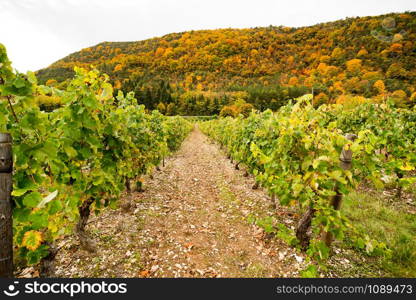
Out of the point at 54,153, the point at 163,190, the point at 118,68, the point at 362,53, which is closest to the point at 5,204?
the point at 54,153

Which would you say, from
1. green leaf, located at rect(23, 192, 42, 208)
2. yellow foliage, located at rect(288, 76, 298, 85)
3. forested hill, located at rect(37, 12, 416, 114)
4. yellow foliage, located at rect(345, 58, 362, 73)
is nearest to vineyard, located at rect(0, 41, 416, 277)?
green leaf, located at rect(23, 192, 42, 208)

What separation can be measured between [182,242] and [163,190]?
3.19 meters

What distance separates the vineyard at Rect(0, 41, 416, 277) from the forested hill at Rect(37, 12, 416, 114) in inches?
2309

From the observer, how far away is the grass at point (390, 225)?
11.2 feet

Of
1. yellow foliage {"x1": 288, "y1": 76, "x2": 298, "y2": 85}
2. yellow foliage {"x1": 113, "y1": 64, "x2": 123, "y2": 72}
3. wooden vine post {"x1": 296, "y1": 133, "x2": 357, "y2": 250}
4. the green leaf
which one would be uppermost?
yellow foliage {"x1": 113, "y1": 64, "x2": 123, "y2": 72}

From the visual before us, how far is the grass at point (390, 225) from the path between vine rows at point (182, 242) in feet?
5.34

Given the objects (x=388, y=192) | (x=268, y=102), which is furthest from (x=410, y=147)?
(x=268, y=102)

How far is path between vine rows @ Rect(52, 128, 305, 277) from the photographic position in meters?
3.41

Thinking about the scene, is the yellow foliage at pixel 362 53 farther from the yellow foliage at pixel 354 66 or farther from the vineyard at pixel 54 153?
the vineyard at pixel 54 153

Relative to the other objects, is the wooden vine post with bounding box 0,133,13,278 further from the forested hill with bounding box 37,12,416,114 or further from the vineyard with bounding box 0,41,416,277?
the forested hill with bounding box 37,12,416,114

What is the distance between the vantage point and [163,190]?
7.18 metres

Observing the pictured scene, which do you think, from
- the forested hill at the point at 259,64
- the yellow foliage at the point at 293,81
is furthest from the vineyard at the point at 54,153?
the yellow foliage at the point at 293,81

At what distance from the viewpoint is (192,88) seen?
105 m

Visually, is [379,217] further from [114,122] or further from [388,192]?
[114,122]
